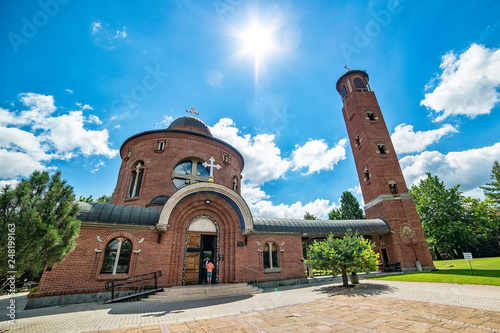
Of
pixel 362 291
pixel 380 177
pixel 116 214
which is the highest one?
pixel 380 177

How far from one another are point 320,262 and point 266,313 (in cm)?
578

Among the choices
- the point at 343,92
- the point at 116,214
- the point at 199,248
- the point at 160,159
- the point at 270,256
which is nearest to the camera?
the point at 116,214

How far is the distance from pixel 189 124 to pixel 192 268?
1384 centimetres

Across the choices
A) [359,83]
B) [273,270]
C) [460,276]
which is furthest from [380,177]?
[273,270]

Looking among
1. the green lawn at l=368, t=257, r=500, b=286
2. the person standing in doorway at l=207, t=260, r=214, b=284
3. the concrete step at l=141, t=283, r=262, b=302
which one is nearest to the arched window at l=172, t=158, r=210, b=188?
the person standing in doorway at l=207, t=260, r=214, b=284

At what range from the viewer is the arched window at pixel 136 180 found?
53.3 feet

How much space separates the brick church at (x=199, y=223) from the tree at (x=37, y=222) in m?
4.84

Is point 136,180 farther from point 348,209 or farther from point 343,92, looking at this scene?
point 348,209

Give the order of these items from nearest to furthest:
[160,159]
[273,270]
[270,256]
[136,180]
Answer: [273,270], [270,256], [136,180], [160,159]

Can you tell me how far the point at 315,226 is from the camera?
16375 millimetres

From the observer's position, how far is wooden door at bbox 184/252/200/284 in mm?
11945

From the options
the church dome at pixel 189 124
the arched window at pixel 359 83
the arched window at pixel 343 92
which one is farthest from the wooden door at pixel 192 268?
the arched window at pixel 359 83

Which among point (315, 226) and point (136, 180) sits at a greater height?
point (136, 180)

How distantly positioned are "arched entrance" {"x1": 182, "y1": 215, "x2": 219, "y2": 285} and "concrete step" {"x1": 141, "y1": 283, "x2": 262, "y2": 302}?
5.80ft
